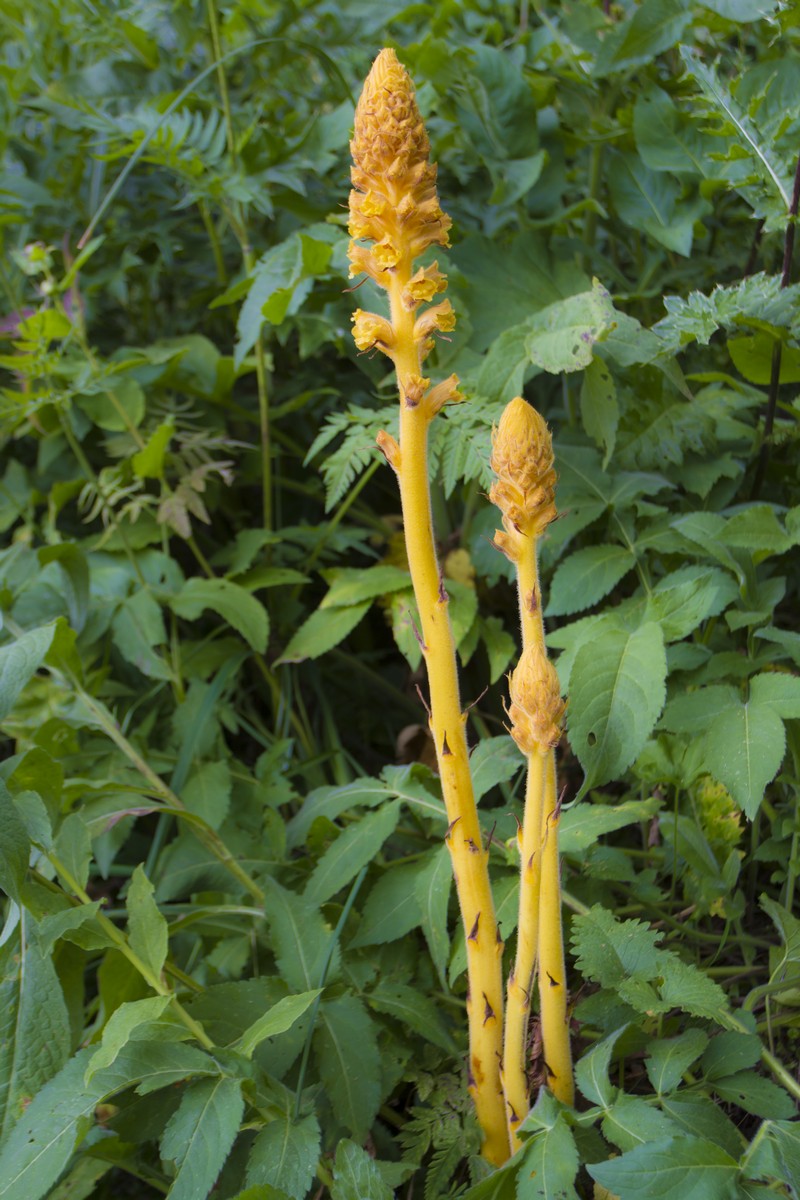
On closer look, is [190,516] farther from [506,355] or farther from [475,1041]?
[475,1041]

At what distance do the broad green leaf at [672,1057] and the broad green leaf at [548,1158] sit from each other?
0.39 ft

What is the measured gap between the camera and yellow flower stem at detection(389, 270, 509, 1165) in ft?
3.23

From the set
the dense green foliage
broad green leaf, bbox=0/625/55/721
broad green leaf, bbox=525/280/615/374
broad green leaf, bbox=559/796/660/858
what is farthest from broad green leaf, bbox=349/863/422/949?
broad green leaf, bbox=525/280/615/374

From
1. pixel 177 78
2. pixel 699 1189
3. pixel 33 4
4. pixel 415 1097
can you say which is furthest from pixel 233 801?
pixel 33 4

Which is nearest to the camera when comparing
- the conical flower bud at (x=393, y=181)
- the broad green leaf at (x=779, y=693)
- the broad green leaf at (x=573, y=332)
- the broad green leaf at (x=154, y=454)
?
the conical flower bud at (x=393, y=181)

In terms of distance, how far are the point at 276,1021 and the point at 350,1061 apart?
0.19 metres

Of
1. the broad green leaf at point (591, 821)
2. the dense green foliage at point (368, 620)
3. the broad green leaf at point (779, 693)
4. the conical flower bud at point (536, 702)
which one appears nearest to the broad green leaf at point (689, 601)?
the dense green foliage at point (368, 620)

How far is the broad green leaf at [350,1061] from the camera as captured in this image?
3.93 feet

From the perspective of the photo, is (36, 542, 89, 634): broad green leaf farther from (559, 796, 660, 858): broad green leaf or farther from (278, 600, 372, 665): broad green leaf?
(559, 796, 660, 858): broad green leaf

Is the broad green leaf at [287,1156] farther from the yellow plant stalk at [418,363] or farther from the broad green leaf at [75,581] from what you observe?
the broad green leaf at [75,581]

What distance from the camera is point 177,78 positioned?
2.53m

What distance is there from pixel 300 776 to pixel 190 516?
688mm

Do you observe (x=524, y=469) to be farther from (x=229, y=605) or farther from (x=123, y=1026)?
(x=229, y=605)

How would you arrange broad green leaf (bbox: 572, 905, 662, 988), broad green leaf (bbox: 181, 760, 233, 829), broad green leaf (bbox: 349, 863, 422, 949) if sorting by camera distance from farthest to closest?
broad green leaf (bbox: 181, 760, 233, 829), broad green leaf (bbox: 349, 863, 422, 949), broad green leaf (bbox: 572, 905, 662, 988)
